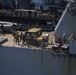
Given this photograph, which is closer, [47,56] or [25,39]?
[47,56]

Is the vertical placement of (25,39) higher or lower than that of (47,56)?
higher

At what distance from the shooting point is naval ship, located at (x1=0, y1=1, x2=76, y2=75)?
21953 mm

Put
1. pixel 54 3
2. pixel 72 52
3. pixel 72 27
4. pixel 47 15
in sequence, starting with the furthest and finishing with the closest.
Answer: pixel 54 3, pixel 47 15, pixel 72 27, pixel 72 52

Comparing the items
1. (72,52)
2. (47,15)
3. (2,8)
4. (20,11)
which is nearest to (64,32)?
(72,52)

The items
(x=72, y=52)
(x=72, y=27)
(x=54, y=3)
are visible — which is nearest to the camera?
(x=72, y=52)

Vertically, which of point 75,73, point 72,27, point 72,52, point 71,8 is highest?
point 71,8

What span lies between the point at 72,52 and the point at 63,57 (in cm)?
77

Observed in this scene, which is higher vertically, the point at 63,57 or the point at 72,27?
the point at 72,27

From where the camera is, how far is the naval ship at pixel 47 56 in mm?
21953

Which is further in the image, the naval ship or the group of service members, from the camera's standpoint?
the group of service members

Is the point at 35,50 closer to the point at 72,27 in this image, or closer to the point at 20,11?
the point at 72,27

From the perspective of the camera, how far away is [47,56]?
880 inches

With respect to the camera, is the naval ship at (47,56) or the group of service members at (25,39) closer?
the naval ship at (47,56)

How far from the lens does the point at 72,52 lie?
21594 mm
